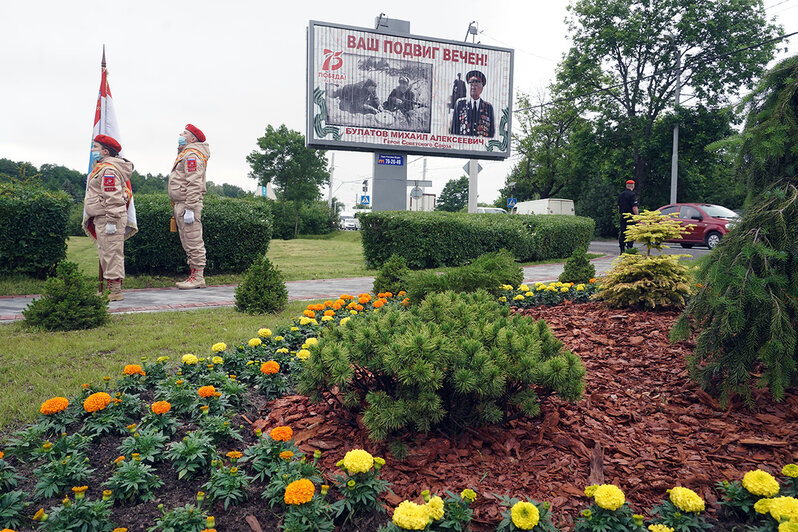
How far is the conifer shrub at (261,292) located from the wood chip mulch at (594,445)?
3.18 metres

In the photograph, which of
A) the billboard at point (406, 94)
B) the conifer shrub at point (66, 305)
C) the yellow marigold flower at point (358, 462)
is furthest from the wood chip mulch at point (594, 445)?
the billboard at point (406, 94)

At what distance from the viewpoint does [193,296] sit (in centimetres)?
790

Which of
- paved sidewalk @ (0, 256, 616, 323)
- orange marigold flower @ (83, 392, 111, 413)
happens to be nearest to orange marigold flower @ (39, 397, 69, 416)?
orange marigold flower @ (83, 392, 111, 413)

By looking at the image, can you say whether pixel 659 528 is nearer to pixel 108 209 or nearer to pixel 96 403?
pixel 96 403

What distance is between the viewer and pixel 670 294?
4906 millimetres

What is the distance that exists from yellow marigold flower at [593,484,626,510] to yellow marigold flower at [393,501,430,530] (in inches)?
27.5

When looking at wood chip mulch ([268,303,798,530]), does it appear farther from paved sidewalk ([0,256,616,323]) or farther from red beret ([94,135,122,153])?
red beret ([94,135,122,153])

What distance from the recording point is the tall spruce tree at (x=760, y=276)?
2.86 meters

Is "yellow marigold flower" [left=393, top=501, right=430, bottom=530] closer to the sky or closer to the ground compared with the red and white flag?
closer to the ground

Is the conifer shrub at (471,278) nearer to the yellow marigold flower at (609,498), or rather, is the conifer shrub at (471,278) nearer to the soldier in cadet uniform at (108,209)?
the yellow marigold flower at (609,498)

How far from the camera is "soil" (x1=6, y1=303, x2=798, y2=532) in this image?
90.5 inches

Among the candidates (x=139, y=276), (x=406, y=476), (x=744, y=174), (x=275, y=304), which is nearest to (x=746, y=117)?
(x=744, y=174)

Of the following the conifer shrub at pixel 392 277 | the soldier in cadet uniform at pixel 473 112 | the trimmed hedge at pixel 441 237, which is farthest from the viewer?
the soldier in cadet uniform at pixel 473 112

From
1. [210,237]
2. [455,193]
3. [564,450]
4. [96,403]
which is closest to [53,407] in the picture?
[96,403]
